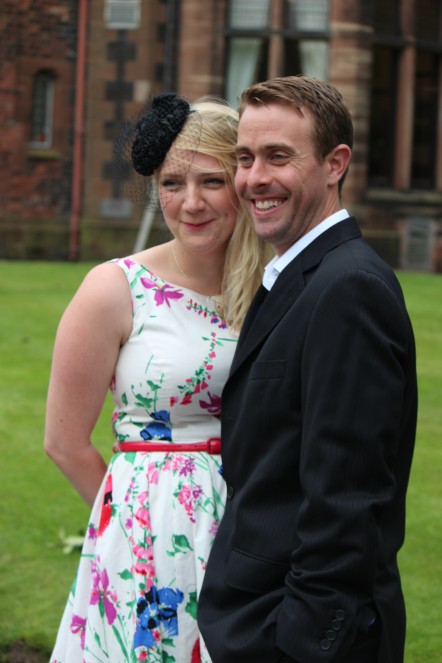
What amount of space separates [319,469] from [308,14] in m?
17.4

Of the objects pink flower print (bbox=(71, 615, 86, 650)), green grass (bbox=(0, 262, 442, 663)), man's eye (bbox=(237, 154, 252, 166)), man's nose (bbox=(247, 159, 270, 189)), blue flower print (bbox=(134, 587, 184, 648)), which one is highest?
man's eye (bbox=(237, 154, 252, 166))

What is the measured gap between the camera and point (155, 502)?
2.87 metres

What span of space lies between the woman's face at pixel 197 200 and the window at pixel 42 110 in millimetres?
18240

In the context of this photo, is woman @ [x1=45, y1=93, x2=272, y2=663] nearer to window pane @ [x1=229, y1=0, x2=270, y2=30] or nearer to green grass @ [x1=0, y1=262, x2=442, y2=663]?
green grass @ [x1=0, y1=262, x2=442, y2=663]

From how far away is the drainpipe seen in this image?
65.9ft

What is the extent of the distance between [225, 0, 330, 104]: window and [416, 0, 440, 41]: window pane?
72.2 inches

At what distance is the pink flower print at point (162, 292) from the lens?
2977mm

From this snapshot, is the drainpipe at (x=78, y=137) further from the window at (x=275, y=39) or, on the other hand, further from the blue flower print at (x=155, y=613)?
the blue flower print at (x=155, y=613)

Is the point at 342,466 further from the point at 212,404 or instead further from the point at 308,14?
the point at 308,14

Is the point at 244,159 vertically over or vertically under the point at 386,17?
under

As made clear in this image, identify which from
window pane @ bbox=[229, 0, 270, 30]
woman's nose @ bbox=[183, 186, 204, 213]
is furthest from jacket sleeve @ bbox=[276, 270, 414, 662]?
window pane @ bbox=[229, 0, 270, 30]

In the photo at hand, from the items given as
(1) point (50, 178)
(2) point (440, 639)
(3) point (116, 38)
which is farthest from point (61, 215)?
(2) point (440, 639)

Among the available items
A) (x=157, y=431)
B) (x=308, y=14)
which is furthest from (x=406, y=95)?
(x=157, y=431)

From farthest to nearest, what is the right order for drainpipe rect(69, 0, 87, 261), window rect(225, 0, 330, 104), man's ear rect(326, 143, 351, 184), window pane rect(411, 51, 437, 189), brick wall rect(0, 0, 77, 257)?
brick wall rect(0, 0, 77, 257), drainpipe rect(69, 0, 87, 261), window pane rect(411, 51, 437, 189), window rect(225, 0, 330, 104), man's ear rect(326, 143, 351, 184)
